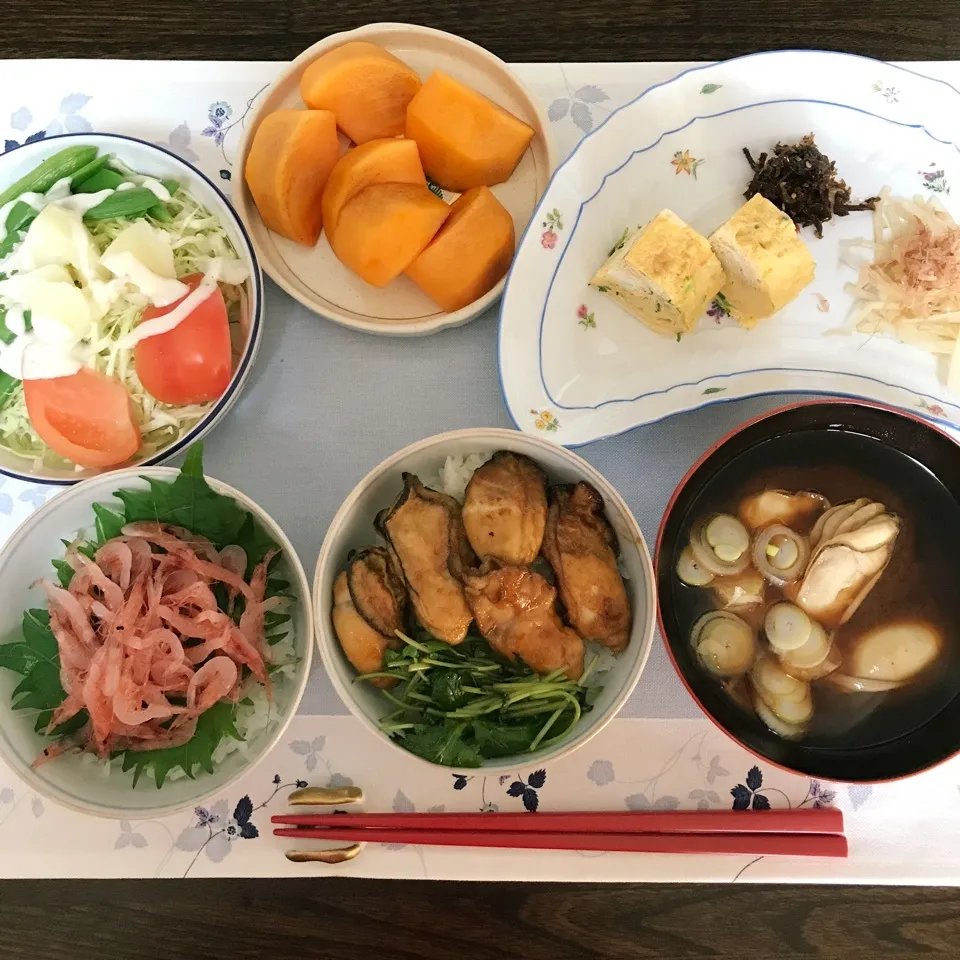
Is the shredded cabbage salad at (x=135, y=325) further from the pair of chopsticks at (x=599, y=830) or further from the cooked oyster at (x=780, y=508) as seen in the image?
the cooked oyster at (x=780, y=508)

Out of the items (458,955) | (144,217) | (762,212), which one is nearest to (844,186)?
(762,212)

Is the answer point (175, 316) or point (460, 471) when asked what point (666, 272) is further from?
point (175, 316)

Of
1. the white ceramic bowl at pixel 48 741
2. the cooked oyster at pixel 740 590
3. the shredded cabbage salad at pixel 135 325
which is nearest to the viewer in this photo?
the white ceramic bowl at pixel 48 741

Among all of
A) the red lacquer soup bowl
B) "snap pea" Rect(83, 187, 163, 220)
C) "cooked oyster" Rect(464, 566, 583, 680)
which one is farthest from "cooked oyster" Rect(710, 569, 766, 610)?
"snap pea" Rect(83, 187, 163, 220)

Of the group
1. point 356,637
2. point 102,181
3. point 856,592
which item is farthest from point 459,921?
point 102,181

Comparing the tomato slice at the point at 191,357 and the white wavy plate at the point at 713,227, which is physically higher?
the white wavy plate at the point at 713,227

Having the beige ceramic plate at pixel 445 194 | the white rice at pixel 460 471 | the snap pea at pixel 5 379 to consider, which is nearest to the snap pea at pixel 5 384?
the snap pea at pixel 5 379

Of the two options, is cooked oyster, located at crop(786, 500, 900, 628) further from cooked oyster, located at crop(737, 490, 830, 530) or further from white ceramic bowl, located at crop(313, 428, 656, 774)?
white ceramic bowl, located at crop(313, 428, 656, 774)
